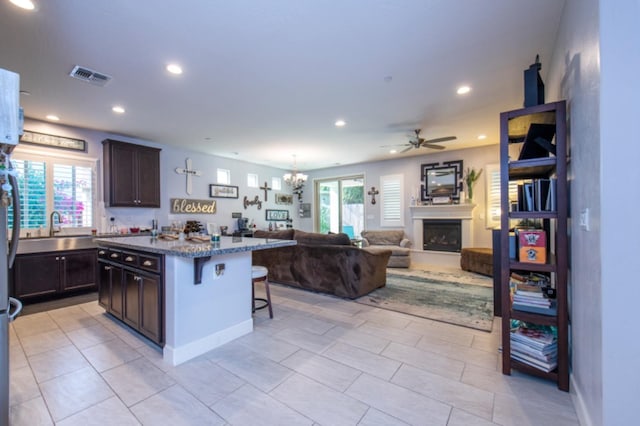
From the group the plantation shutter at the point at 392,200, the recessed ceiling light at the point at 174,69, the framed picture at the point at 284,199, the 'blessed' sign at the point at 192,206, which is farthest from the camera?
the framed picture at the point at 284,199

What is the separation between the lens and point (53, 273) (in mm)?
3932

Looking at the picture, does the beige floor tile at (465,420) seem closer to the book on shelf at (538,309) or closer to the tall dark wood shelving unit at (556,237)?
the tall dark wood shelving unit at (556,237)

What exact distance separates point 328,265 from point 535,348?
256cm

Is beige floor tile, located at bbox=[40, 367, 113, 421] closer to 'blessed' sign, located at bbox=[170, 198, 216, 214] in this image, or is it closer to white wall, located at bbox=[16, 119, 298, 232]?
white wall, located at bbox=[16, 119, 298, 232]

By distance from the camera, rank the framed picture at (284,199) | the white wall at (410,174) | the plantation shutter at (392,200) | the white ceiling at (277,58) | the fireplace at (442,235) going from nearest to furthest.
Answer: the white ceiling at (277,58)
the white wall at (410,174)
the fireplace at (442,235)
the plantation shutter at (392,200)
the framed picture at (284,199)

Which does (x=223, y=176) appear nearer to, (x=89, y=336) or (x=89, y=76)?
(x=89, y=76)

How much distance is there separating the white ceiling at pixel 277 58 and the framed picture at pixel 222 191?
230 cm

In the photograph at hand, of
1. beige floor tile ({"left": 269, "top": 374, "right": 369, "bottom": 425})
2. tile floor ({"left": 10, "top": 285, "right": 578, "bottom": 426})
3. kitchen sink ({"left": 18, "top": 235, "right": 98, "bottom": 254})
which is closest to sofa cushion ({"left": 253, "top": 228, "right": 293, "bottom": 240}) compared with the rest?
tile floor ({"left": 10, "top": 285, "right": 578, "bottom": 426})

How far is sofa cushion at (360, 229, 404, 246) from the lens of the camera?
7.12m

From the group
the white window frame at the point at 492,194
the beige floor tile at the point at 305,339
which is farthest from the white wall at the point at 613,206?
the white window frame at the point at 492,194

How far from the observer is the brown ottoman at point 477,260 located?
17.5 ft

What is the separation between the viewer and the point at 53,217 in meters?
4.39

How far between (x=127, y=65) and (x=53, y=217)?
3.31 metres

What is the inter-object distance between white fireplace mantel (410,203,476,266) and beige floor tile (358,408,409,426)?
554 cm
